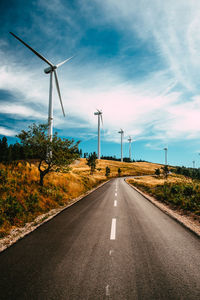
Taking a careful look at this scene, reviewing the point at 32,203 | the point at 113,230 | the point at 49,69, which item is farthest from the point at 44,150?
the point at 49,69

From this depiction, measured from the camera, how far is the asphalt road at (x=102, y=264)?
316cm

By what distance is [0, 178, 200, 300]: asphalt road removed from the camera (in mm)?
3156

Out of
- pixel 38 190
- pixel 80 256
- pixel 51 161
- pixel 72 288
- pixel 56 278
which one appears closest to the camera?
pixel 72 288

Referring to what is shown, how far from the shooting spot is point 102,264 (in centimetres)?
411

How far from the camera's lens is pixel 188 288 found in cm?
332

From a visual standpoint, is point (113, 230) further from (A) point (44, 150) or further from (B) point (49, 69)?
(B) point (49, 69)

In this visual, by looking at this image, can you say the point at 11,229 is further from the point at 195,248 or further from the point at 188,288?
the point at 195,248

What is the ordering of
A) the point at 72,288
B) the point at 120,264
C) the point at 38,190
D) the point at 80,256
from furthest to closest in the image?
the point at 38,190, the point at 80,256, the point at 120,264, the point at 72,288

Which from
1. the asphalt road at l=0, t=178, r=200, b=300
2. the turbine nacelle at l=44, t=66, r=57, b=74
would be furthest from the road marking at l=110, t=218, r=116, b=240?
the turbine nacelle at l=44, t=66, r=57, b=74

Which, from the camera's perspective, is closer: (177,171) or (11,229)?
(11,229)

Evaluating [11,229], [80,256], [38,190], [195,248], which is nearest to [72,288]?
[80,256]

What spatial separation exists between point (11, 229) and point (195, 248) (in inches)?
293

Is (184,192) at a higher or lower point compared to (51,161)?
lower

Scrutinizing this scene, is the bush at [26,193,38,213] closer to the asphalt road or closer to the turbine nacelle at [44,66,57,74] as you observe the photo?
the asphalt road
